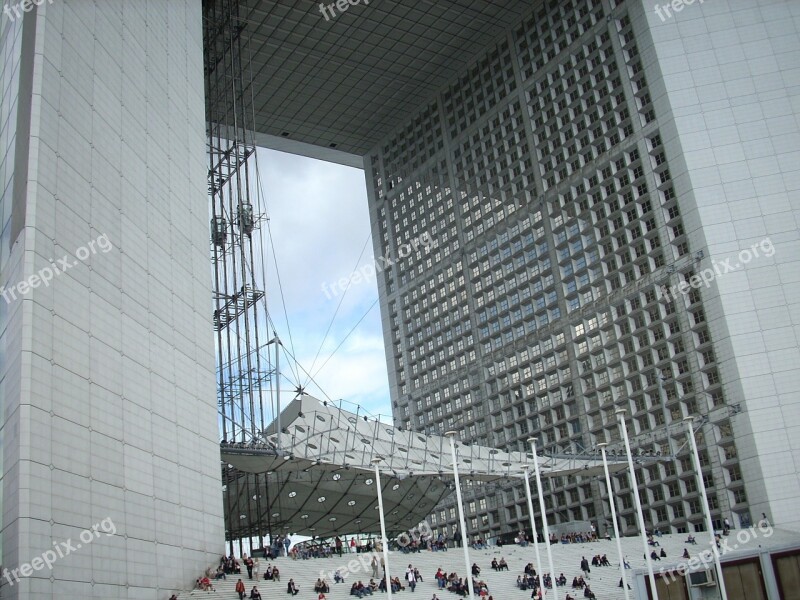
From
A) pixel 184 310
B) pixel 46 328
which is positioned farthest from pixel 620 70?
pixel 46 328

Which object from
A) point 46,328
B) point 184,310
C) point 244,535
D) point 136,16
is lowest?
point 244,535

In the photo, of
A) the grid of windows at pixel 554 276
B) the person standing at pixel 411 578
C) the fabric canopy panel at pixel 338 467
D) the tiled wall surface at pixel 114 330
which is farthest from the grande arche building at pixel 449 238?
the person standing at pixel 411 578

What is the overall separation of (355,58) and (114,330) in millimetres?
56206

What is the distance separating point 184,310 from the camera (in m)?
47.5

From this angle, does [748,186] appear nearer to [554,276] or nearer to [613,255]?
Answer: [613,255]

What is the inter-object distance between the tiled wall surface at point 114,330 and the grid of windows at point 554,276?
37.0 meters

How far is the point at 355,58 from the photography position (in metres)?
89.1

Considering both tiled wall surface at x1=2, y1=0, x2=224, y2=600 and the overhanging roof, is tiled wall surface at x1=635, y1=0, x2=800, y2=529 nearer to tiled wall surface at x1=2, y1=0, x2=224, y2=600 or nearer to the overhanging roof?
the overhanging roof

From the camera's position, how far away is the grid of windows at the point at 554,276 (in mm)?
71438

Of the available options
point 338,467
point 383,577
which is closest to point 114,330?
point 383,577

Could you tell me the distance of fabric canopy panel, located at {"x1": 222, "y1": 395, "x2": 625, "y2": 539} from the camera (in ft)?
182

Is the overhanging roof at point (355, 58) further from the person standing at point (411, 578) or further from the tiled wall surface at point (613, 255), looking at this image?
the person standing at point (411, 578)

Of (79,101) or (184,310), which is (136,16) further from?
(184,310)

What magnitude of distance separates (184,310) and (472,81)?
54007mm
